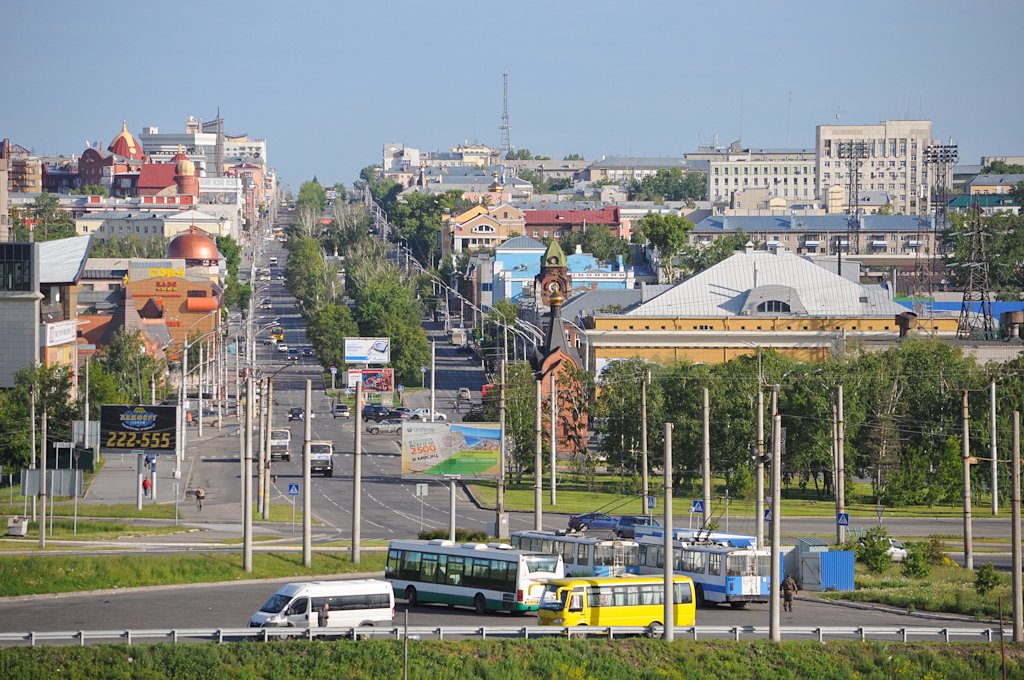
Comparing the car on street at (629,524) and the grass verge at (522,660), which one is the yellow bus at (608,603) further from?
the car on street at (629,524)

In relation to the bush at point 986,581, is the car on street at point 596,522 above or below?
above

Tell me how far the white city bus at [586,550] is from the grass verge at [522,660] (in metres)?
9.27

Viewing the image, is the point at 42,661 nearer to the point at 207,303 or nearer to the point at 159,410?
the point at 159,410

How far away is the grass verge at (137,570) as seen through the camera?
5178cm

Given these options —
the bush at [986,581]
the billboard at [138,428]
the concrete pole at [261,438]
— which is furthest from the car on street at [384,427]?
the bush at [986,581]

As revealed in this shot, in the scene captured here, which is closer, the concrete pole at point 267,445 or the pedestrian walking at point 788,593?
the pedestrian walking at point 788,593

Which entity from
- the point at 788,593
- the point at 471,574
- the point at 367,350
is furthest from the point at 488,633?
the point at 367,350

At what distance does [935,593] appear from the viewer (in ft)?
184

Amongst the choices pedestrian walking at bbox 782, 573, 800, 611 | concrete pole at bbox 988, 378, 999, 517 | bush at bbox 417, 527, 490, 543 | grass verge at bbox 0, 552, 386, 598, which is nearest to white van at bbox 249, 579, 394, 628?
grass verge at bbox 0, 552, 386, 598

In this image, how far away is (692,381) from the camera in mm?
94000

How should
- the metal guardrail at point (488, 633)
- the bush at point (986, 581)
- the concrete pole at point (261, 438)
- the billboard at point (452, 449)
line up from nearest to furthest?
the metal guardrail at point (488, 633)
the bush at point (986, 581)
the concrete pole at point (261, 438)
the billboard at point (452, 449)

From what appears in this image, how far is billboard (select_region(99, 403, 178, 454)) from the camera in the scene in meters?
83.2

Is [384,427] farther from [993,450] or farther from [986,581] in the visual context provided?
[986,581]

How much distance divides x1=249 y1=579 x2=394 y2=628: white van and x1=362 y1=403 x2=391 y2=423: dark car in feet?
269
